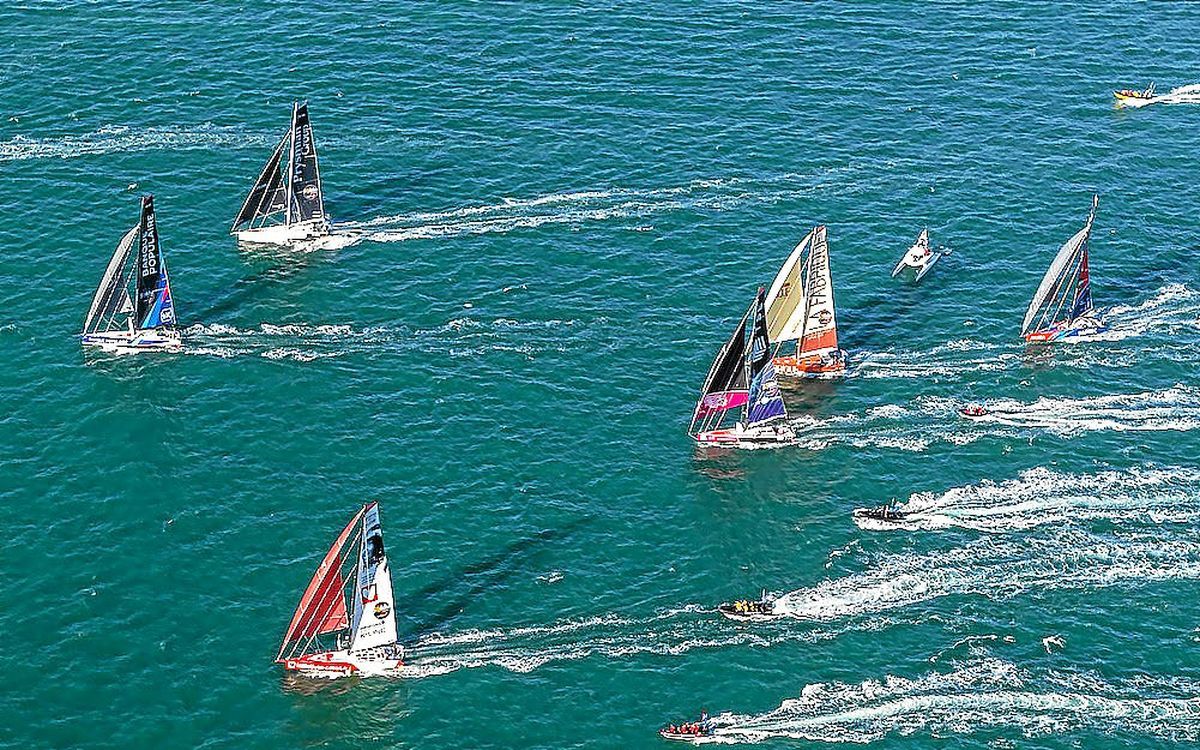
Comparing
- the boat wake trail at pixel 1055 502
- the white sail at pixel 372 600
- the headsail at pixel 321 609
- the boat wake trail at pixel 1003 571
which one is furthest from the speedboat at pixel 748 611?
the headsail at pixel 321 609

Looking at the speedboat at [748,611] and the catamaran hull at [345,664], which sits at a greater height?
the catamaran hull at [345,664]

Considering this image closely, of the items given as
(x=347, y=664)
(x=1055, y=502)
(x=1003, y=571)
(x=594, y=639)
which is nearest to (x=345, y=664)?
(x=347, y=664)

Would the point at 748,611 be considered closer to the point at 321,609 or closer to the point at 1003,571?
the point at 1003,571

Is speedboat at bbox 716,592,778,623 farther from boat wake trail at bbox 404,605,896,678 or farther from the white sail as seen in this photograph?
the white sail

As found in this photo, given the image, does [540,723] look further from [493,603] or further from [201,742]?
[201,742]

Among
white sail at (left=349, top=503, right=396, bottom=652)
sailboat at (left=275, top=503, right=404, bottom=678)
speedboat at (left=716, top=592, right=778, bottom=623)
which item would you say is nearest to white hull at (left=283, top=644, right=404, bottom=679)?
sailboat at (left=275, top=503, right=404, bottom=678)

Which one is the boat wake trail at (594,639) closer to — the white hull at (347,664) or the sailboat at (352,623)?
the white hull at (347,664)
